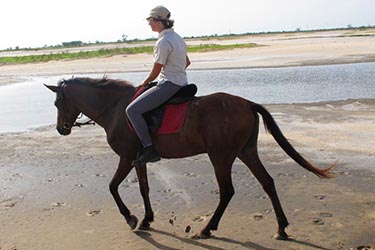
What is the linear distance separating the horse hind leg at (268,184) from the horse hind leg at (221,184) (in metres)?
0.31

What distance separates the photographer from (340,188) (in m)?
7.57

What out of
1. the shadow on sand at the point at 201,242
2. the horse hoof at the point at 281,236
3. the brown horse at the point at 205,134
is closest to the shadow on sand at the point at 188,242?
the shadow on sand at the point at 201,242

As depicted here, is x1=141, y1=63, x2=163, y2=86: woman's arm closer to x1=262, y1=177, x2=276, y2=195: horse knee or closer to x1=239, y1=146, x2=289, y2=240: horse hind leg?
x1=239, y1=146, x2=289, y2=240: horse hind leg

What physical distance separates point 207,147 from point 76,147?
20.3 feet

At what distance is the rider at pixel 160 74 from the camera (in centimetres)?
596

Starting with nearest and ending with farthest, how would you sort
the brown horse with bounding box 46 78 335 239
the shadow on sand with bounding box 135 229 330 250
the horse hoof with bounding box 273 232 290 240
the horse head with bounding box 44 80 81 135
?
the shadow on sand with bounding box 135 229 330 250, the horse hoof with bounding box 273 232 290 240, the brown horse with bounding box 46 78 335 239, the horse head with bounding box 44 80 81 135

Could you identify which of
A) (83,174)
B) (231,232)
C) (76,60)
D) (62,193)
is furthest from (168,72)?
(76,60)

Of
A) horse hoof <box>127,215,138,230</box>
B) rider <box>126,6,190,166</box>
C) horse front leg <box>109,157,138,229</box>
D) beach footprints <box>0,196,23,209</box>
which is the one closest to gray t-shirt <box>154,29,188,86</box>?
rider <box>126,6,190,166</box>

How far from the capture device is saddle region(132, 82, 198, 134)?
20.2 ft

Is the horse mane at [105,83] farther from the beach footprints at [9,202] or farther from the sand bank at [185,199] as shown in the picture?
the beach footprints at [9,202]

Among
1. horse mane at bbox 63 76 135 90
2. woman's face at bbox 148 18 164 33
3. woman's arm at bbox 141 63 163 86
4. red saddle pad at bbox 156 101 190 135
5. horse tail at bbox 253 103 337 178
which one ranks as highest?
woman's face at bbox 148 18 164 33

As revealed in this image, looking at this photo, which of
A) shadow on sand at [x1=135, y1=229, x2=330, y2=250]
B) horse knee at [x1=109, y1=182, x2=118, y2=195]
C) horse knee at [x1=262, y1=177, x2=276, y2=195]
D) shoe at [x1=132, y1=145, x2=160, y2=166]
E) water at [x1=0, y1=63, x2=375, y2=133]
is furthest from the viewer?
water at [x1=0, y1=63, x2=375, y2=133]

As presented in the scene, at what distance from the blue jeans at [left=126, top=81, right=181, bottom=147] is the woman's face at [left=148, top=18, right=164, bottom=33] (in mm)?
650

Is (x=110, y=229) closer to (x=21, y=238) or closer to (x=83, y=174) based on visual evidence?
(x=21, y=238)
